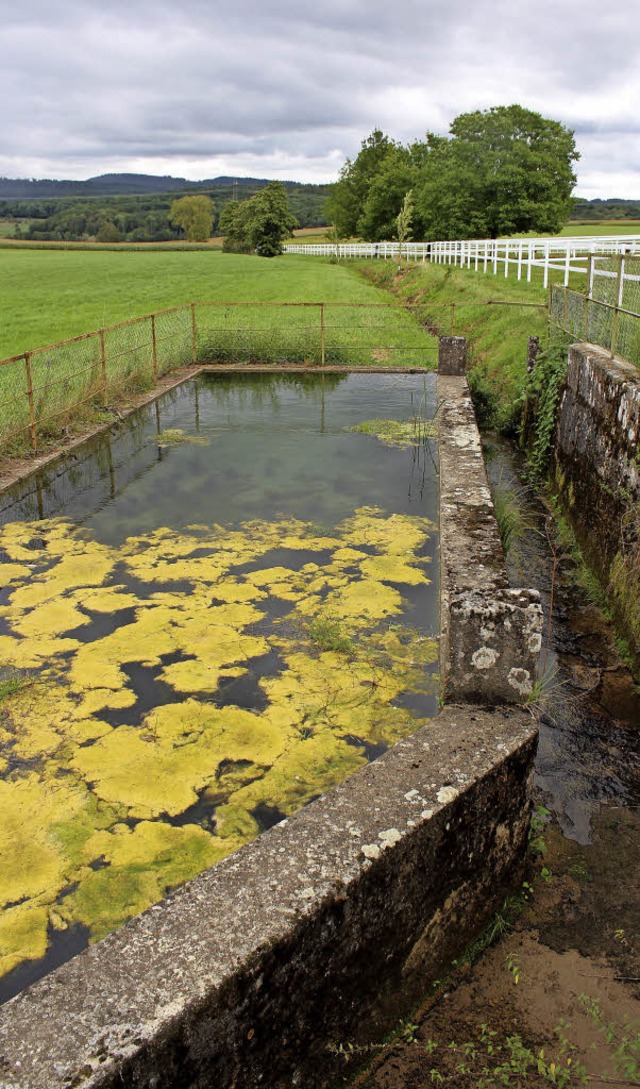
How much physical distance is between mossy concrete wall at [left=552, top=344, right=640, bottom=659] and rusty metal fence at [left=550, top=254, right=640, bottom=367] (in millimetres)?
208

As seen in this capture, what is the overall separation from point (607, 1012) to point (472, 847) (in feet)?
2.48

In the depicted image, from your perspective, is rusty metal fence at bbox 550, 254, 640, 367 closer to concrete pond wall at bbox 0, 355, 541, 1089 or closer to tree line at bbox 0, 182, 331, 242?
concrete pond wall at bbox 0, 355, 541, 1089

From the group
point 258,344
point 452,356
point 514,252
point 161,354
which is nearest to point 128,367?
point 161,354

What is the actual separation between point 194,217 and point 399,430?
13005 centimetres

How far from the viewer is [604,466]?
7.39m

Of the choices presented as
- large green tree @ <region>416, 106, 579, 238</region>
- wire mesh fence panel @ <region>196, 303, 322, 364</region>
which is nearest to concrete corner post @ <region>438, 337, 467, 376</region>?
wire mesh fence panel @ <region>196, 303, 322, 364</region>

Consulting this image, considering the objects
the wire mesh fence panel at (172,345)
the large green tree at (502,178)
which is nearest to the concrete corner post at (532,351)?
the wire mesh fence panel at (172,345)

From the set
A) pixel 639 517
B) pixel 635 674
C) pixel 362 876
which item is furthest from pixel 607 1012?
pixel 639 517

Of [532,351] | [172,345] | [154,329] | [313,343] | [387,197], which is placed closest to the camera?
[532,351]

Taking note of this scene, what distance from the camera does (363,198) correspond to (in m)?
78.7

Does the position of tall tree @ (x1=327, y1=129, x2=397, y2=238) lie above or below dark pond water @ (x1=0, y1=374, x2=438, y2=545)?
above

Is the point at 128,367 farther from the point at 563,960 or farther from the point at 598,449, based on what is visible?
the point at 563,960

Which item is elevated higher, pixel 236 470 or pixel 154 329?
pixel 154 329

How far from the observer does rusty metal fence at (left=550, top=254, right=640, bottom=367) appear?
8125 mm
